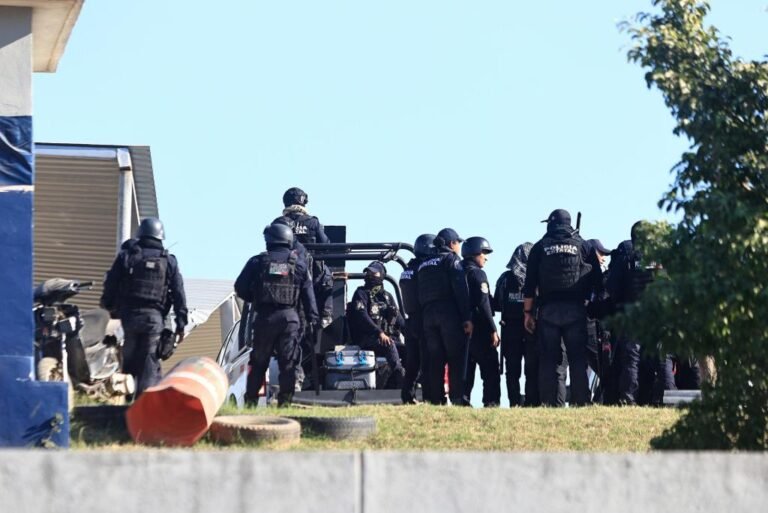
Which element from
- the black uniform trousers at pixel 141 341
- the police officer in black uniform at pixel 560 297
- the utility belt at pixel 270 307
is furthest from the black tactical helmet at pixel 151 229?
the police officer in black uniform at pixel 560 297

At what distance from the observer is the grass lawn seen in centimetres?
1200

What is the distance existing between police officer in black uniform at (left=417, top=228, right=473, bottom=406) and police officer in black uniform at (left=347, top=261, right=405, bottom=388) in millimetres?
1889

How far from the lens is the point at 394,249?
18312 millimetres

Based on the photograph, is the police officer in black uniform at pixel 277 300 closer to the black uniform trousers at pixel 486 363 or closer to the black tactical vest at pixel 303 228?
the black tactical vest at pixel 303 228

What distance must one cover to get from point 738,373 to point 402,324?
351 inches

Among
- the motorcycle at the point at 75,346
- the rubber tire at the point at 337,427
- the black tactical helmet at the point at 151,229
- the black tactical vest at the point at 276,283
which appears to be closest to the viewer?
the rubber tire at the point at 337,427

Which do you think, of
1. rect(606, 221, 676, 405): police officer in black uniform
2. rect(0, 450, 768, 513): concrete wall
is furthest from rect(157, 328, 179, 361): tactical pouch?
rect(0, 450, 768, 513): concrete wall

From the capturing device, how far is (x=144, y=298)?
1388 centimetres

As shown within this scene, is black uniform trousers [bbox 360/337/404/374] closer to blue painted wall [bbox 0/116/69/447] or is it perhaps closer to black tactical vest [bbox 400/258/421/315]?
black tactical vest [bbox 400/258/421/315]

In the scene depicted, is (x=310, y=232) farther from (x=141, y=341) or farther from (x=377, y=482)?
(x=377, y=482)

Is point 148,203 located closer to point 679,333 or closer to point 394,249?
point 394,249

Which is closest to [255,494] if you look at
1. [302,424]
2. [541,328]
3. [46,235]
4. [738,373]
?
[738,373]

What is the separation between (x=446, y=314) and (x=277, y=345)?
1.98 metres

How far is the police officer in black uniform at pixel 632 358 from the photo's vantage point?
15.3 m
